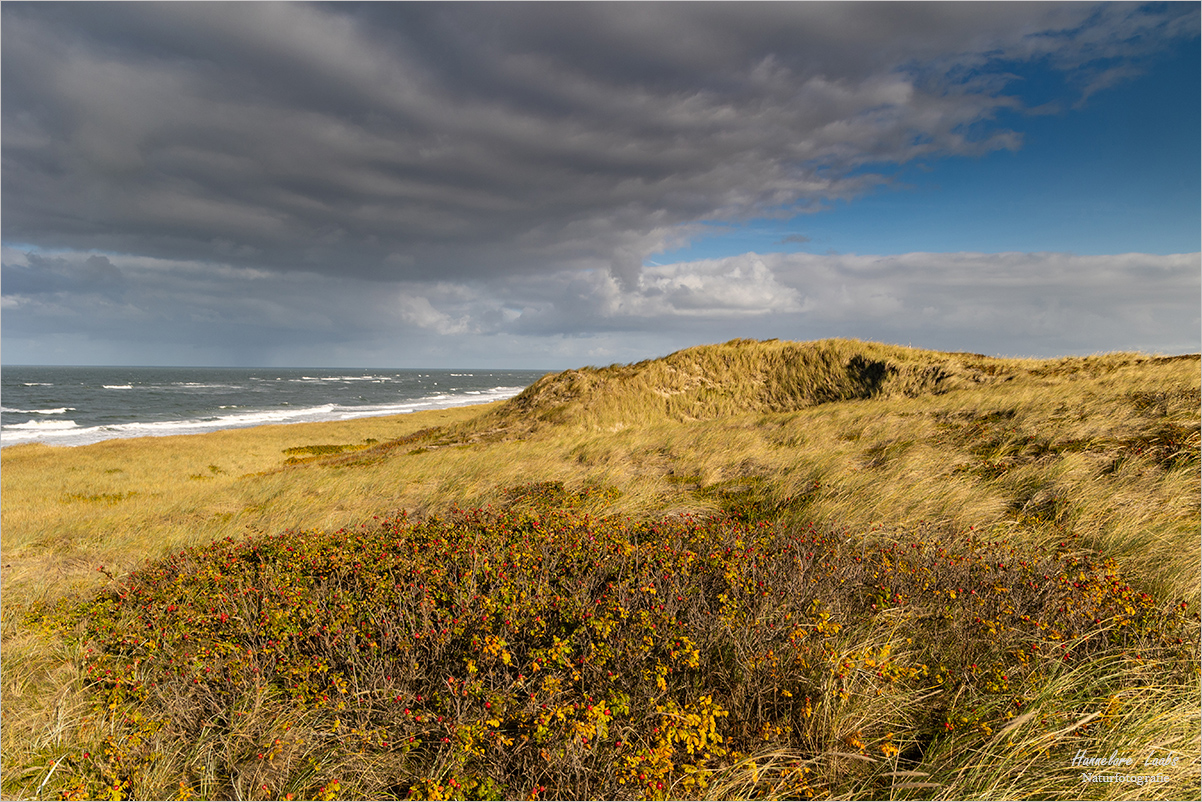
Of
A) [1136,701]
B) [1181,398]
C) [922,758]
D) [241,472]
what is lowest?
[241,472]

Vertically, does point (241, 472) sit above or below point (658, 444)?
below

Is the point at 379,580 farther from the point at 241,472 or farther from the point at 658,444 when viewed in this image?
the point at 241,472

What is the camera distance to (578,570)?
17.6 ft

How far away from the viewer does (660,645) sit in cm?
403

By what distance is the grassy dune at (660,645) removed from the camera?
11.1 ft

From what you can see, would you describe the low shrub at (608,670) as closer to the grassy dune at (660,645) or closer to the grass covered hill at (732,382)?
the grassy dune at (660,645)

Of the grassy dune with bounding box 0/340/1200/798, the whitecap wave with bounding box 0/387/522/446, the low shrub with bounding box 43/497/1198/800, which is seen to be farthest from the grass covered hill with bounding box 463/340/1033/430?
the whitecap wave with bounding box 0/387/522/446

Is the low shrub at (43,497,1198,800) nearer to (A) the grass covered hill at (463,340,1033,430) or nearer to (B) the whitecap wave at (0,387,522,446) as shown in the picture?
(A) the grass covered hill at (463,340,1033,430)

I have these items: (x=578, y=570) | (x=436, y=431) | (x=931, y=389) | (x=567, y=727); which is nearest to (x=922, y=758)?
(x=567, y=727)

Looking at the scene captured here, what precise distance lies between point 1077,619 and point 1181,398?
9823 mm

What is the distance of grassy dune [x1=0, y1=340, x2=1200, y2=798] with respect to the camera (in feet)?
11.1

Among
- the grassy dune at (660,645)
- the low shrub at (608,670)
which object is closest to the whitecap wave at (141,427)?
the grassy dune at (660,645)

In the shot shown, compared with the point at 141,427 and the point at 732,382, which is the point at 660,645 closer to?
the point at 732,382

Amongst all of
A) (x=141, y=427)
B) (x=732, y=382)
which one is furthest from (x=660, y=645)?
(x=141, y=427)
